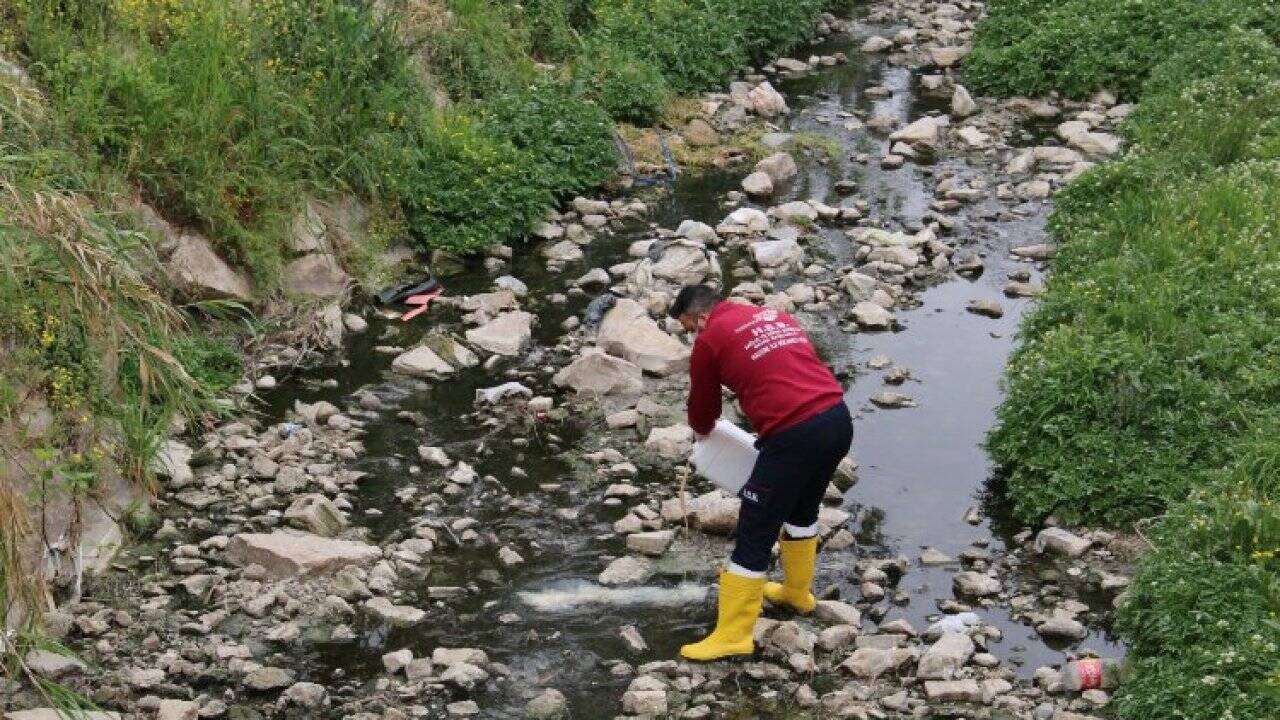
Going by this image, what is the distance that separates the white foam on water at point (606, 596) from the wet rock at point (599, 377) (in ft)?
6.61

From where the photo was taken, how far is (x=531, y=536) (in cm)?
782

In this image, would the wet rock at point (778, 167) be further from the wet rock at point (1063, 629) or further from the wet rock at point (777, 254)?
the wet rock at point (1063, 629)

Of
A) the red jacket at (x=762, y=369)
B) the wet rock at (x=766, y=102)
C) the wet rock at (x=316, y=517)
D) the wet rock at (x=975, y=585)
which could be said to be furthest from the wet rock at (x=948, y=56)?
the wet rock at (x=316, y=517)

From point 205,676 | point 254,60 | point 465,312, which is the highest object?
point 254,60

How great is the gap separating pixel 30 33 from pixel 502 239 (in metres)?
3.33

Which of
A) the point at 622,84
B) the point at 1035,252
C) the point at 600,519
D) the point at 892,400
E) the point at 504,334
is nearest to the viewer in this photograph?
the point at 600,519

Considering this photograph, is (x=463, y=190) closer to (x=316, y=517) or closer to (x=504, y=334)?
(x=504, y=334)

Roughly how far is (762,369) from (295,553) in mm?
2283

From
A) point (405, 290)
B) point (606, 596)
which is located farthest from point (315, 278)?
point (606, 596)

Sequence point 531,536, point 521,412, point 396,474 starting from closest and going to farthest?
point 531,536, point 396,474, point 521,412

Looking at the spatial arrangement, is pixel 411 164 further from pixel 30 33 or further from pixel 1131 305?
pixel 1131 305

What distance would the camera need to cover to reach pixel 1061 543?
757 cm

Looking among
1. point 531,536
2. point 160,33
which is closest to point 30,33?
point 160,33

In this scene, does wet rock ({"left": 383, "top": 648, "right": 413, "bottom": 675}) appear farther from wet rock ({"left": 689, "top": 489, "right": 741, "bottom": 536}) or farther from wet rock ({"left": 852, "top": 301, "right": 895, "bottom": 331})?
wet rock ({"left": 852, "top": 301, "right": 895, "bottom": 331})
